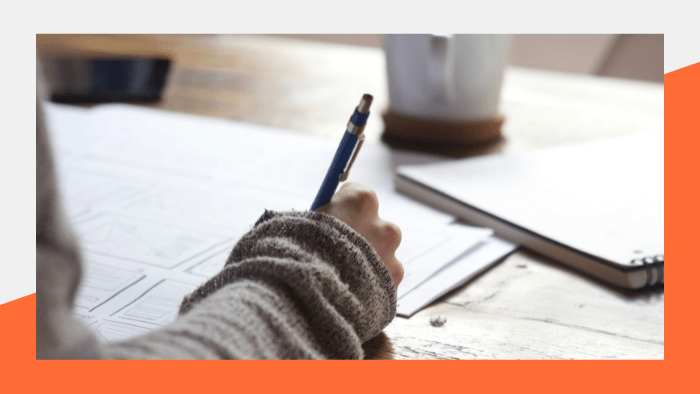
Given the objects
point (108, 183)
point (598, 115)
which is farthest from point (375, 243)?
point (598, 115)

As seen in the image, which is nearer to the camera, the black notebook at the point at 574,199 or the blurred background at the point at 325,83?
the black notebook at the point at 574,199

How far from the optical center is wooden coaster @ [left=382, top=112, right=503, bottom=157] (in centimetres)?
75

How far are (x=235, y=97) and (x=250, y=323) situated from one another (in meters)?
0.77

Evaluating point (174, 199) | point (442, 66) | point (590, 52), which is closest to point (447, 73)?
point (442, 66)

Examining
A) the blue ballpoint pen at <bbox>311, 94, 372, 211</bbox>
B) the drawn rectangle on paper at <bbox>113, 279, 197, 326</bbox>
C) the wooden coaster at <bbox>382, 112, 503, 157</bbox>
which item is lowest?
the drawn rectangle on paper at <bbox>113, 279, 197, 326</bbox>

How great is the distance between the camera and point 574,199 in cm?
54

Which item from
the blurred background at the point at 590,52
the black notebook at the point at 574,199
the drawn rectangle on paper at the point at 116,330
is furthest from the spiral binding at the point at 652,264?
the blurred background at the point at 590,52

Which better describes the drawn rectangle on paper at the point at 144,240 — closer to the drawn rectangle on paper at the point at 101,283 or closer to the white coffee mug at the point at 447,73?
the drawn rectangle on paper at the point at 101,283

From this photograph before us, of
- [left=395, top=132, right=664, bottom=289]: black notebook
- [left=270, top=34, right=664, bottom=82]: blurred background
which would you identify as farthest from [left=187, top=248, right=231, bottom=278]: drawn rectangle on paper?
[left=270, top=34, right=664, bottom=82]: blurred background

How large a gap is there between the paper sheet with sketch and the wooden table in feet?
0.17

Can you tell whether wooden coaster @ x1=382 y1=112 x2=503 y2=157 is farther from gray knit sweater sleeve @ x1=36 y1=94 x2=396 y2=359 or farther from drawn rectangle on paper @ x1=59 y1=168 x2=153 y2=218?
gray knit sweater sleeve @ x1=36 y1=94 x2=396 y2=359

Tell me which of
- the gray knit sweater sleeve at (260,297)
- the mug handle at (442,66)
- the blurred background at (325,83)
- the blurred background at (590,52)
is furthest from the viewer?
the blurred background at (590,52)

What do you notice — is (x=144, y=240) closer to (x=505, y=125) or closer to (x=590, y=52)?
(x=505, y=125)

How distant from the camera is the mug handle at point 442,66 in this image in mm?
A: 697
